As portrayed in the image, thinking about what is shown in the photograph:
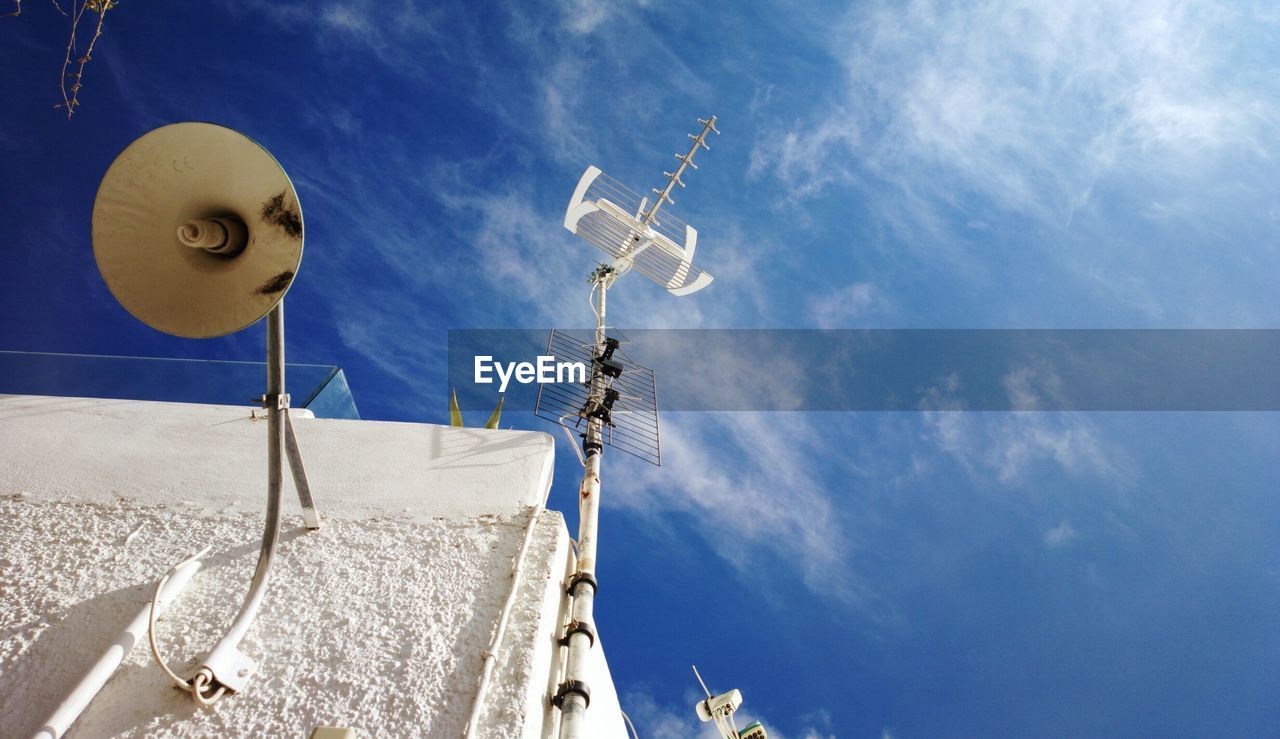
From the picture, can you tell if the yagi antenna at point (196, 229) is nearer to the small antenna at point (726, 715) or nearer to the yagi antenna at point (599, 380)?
the yagi antenna at point (599, 380)

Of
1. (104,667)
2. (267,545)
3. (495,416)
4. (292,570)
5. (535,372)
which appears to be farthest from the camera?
(535,372)

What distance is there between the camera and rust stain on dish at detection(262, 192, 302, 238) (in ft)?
Result: 5.01

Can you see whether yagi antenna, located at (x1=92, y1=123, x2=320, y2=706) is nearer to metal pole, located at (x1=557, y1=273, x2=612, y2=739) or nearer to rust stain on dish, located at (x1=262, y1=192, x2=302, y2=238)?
rust stain on dish, located at (x1=262, y1=192, x2=302, y2=238)

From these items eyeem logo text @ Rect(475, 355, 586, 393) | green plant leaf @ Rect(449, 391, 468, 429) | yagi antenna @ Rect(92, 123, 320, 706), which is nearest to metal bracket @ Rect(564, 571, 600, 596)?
yagi antenna @ Rect(92, 123, 320, 706)

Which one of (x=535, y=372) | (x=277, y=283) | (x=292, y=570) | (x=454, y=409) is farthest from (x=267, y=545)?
(x=535, y=372)

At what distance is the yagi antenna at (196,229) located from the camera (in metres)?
1.54

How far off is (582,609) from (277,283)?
1879 mm

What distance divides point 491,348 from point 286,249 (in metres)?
5.87

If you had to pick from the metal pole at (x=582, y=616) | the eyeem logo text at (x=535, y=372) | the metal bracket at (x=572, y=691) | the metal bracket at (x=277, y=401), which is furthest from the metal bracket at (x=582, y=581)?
the eyeem logo text at (x=535, y=372)

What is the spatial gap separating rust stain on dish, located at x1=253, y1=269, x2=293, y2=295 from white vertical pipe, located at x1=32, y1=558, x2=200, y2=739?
1278mm

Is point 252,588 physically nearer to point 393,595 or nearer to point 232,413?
point 393,595

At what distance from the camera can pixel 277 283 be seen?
1529 millimetres

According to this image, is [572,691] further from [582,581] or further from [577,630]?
[582,581]

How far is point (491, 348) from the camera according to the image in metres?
7.33
